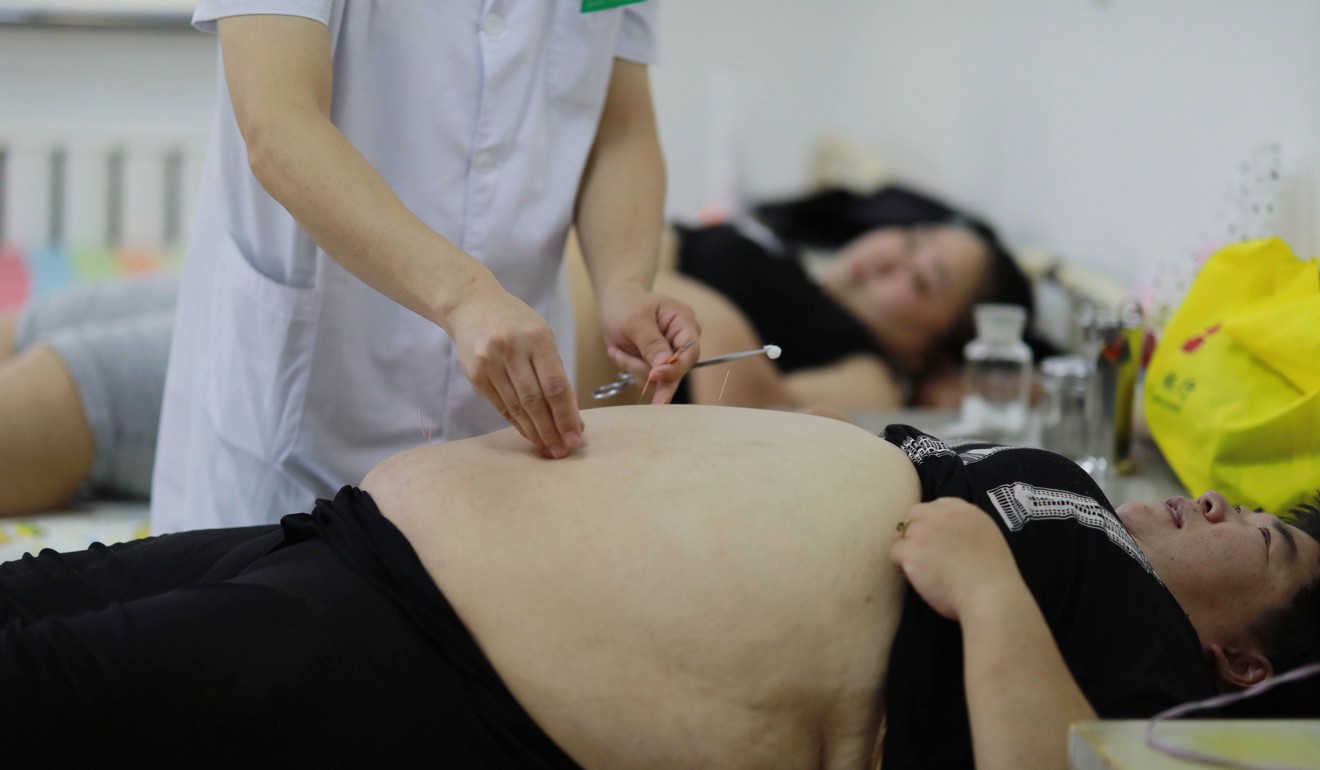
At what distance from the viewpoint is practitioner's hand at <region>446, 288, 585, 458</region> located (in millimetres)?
980

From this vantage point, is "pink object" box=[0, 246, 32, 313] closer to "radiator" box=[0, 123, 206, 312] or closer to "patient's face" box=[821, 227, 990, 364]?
"radiator" box=[0, 123, 206, 312]

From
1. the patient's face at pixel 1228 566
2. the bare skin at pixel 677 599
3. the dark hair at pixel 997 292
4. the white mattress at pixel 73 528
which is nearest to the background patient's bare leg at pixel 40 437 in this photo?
the white mattress at pixel 73 528

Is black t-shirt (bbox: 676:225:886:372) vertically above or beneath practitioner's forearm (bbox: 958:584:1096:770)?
beneath

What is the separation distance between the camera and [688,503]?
1.02 meters

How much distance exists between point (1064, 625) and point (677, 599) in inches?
13.3

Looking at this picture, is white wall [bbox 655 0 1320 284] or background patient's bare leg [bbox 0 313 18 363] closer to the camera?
white wall [bbox 655 0 1320 284]

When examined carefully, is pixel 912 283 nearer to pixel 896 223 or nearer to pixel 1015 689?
pixel 896 223

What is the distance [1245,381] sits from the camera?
1415 millimetres

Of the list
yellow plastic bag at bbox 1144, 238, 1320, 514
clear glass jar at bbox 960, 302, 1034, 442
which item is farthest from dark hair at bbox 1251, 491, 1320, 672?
clear glass jar at bbox 960, 302, 1034, 442

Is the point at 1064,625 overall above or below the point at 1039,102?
below

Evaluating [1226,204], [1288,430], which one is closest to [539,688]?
[1288,430]

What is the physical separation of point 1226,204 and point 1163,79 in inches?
17.9

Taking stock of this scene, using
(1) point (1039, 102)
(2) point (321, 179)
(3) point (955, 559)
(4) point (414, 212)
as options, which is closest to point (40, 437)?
(4) point (414, 212)

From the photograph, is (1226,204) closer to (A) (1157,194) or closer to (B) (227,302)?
(A) (1157,194)
